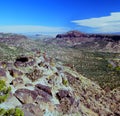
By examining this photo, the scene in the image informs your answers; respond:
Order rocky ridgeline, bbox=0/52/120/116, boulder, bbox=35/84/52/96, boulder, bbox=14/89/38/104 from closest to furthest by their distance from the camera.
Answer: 1. rocky ridgeline, bbox=0/52/120/116
2. boulder, bbox=14/89/38/104
3. boulder, bbox=35/84/52/96

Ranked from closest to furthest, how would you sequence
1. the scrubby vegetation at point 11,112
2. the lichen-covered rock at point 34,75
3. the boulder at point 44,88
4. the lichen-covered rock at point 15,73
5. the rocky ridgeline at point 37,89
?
the scrubby vegetation at point 11,112
the rocky ridgeline at point 37,89
the boulder at point 44,88
the lichen-covered rock at point 15,73
the lichen-covered rock at point 34,75

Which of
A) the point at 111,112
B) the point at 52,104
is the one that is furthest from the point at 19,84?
the point at 111,112

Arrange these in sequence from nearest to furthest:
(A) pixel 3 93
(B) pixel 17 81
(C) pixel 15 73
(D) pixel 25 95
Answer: (A) pixel 3 93
(D) pixel 25 95
(B) pixel 17 81
(C) pixel 15 73

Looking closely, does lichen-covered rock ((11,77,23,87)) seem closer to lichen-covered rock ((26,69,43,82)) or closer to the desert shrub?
lichen-covered rock ((26,69,43,82))

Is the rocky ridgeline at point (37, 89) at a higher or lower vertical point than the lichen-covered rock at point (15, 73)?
lower

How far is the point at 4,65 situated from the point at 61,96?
15329mm

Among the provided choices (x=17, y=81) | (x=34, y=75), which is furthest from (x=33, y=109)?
(x=34, y=75)

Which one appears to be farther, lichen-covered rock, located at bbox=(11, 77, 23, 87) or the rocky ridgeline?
lichen-covered rock, located at bbox=(11, 77, 23, 87)

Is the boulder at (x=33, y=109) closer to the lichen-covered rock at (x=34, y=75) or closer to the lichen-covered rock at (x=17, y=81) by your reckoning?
the lichen-covered rock at (x=17, y=81)

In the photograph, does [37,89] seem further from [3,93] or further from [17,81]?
[3,93]

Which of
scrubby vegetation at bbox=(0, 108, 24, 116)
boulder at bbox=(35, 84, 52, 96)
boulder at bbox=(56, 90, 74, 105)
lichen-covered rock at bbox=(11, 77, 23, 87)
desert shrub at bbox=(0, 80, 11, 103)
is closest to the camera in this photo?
scrubby vegetation at bbox=(0, 108, 24, 116)

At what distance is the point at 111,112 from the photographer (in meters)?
101

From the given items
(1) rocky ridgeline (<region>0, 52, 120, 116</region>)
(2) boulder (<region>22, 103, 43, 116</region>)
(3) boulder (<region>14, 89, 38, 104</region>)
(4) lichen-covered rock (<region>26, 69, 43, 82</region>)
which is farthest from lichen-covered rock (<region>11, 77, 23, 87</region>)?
(2) boulder (<region>22, 103, 43, 116</region>)

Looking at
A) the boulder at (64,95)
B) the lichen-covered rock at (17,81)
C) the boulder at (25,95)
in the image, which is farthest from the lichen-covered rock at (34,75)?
the boulder at (25,95)
